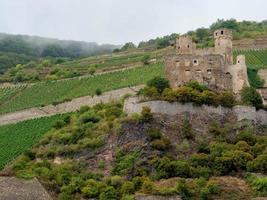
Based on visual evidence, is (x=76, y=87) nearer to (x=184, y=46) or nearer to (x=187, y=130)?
(x=184, y=46)

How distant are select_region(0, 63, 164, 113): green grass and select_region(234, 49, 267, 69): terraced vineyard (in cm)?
694

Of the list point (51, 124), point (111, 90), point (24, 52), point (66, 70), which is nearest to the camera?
point (51, 124)

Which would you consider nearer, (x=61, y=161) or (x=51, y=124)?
(x=61, y=161)

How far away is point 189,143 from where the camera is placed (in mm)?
52969

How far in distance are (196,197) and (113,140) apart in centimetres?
860

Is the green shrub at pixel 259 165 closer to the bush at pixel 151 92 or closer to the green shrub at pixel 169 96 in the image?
the green shrub at pixel 169 96

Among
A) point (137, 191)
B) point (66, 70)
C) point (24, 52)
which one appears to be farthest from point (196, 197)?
point (24, 52)

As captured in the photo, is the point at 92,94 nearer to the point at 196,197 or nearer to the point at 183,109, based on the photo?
the point at 183,109

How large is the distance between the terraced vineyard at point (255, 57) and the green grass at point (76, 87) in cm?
694

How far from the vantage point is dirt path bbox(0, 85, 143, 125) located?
68.1 metres

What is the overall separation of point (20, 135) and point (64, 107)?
256 inches

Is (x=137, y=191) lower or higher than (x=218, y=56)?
lower

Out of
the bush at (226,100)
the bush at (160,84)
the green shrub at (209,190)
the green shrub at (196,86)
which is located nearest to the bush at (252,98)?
the bush at (226,100)

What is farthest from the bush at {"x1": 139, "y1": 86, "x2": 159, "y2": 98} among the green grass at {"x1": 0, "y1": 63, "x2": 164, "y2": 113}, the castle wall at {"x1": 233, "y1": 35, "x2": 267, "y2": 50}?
the castle wall at {"x1": 233, "y1": 35, "x2": 267, "y2": 50}
